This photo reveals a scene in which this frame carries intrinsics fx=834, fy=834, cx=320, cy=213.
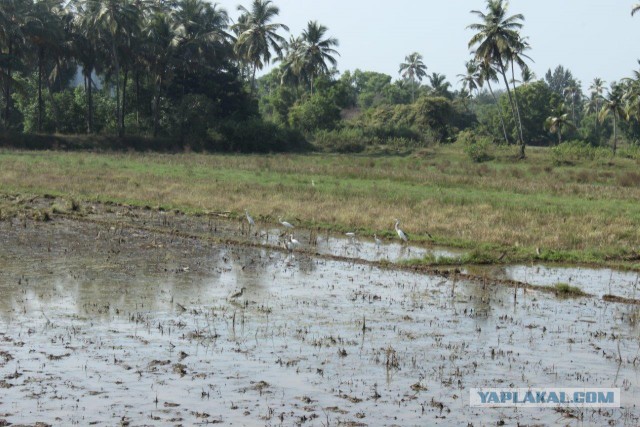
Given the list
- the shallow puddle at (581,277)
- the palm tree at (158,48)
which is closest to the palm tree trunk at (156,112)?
the palm tree at (158,48)

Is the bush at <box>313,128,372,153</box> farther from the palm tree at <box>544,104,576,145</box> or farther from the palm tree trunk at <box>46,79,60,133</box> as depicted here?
the palm tree trunk at <box>46,79,60,133</box>

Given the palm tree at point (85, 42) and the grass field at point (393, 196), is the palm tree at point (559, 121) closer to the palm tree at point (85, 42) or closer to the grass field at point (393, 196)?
the grass field at point (393, 196)

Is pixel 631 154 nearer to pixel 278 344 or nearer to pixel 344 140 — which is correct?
pixel 344 140

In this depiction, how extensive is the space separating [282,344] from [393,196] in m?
14.8

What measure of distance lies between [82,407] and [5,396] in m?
0.74

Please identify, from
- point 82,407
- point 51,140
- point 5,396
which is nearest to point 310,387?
point 82,407

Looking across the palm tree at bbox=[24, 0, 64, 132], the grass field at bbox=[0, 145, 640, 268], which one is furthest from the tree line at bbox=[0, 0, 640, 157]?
the grass field at bbox=[0, 145, 640, 268]

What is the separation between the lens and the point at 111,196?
24.2 m

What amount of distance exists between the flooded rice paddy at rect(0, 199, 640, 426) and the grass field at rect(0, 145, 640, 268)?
3926mm

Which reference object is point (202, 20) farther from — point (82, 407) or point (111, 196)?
point (82, 407)

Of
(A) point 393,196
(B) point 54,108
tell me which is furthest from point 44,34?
(A) point 393,196

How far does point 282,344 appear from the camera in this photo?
9547mm

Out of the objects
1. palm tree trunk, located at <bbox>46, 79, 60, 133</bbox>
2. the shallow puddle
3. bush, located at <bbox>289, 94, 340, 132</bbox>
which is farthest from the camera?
bush, located at <bbox>289, 94, 340, 132</bbox>

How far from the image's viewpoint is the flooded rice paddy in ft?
24.5
